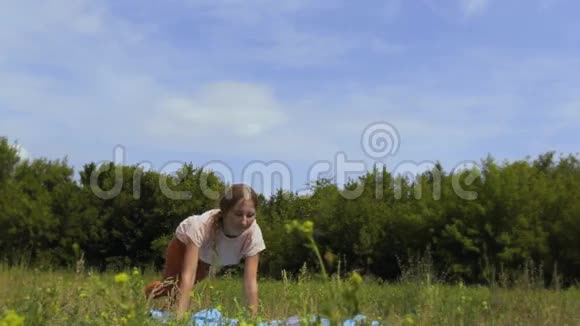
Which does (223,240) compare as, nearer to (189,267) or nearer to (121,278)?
(189,267)

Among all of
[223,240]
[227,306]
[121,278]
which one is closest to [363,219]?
[223,240]

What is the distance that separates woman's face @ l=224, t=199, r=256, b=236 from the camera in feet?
15.8

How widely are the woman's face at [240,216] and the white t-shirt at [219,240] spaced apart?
0.15 meters

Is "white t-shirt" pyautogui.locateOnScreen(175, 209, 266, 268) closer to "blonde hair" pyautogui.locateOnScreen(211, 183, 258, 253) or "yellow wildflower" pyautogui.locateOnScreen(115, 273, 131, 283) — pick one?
"blonde hair" pyautogui.locateOnScreen(211, 183, 258, 253)

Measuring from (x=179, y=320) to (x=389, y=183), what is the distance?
65.7 ft

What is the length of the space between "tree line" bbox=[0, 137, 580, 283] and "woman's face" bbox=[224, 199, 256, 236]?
1097 centimetres

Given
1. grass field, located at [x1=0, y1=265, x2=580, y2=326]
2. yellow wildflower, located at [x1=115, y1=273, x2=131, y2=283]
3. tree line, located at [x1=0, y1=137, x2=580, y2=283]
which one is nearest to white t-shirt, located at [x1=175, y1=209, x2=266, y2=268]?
grass field, located at [x1=0, y1=265, x2=580, y2=326]

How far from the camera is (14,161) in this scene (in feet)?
88.3

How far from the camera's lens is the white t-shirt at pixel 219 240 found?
5023 millimetres

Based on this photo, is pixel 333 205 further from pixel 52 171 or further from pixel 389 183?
pixel 52 171

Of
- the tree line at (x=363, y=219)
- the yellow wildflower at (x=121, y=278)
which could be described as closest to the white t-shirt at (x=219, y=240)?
the yellow wildflower at (x=121, y=278)

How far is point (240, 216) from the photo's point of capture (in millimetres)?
4859

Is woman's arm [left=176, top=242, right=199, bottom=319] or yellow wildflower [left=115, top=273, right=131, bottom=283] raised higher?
yellow wildflower [left=115, top=273, right=131, bottom=283]

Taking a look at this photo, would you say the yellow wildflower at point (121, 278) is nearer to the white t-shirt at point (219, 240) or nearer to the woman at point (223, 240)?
the woman at point (223, 240)
